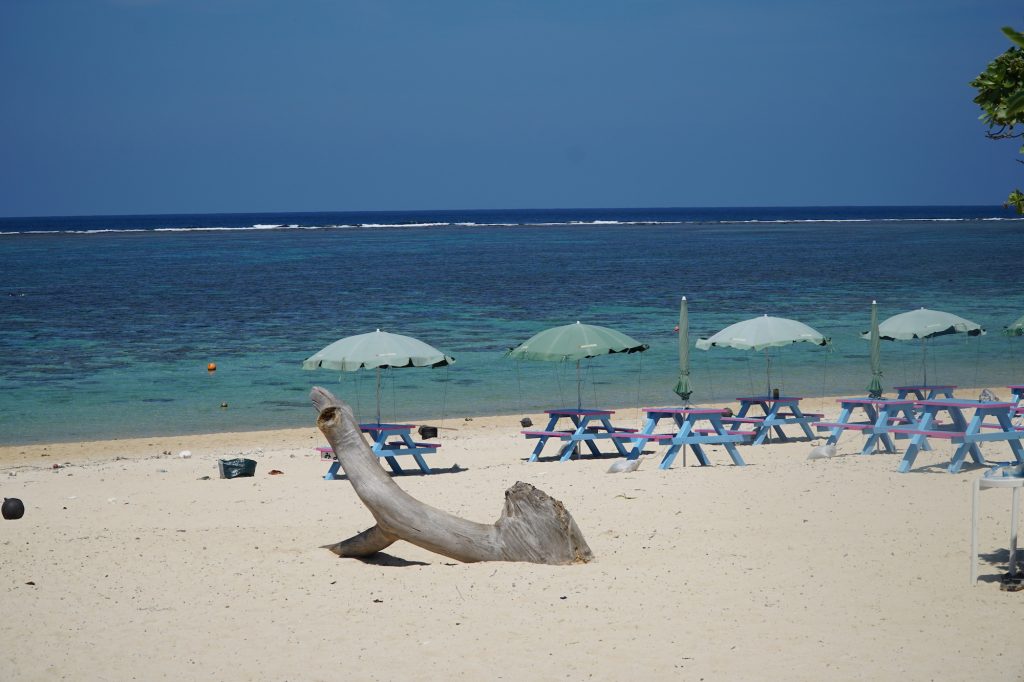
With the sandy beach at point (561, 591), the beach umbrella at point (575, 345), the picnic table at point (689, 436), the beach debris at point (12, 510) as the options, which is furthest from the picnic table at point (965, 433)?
the beach debris at point (12, 510)

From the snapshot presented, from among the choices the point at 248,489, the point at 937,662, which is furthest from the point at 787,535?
the point at 248,489

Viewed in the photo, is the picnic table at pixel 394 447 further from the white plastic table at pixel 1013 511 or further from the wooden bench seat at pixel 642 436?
the white plastic table at pixel 1013 511

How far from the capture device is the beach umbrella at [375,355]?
1368 cm

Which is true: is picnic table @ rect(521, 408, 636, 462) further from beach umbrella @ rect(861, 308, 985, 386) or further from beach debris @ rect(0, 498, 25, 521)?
beach debris @ rect(0, 498, 25, 521)

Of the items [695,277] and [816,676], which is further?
[695,277]

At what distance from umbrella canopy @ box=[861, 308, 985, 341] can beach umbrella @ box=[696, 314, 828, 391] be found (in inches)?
40.9

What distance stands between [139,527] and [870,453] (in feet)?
26.4

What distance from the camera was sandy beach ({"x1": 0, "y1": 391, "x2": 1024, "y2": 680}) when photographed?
646 cm

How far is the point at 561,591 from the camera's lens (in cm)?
766

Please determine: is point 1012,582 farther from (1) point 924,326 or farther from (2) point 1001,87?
(1) point 924,326

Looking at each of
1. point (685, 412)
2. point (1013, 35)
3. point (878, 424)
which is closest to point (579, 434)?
point (685, 412)

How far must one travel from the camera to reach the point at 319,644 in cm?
687

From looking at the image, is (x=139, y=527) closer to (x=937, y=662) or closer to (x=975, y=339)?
(x=937, y=662)

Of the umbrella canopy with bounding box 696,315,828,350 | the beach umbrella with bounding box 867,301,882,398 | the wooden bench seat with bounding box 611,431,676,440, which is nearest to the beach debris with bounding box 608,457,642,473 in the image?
the wooden bench seat with bounding box 611,431,676,440
